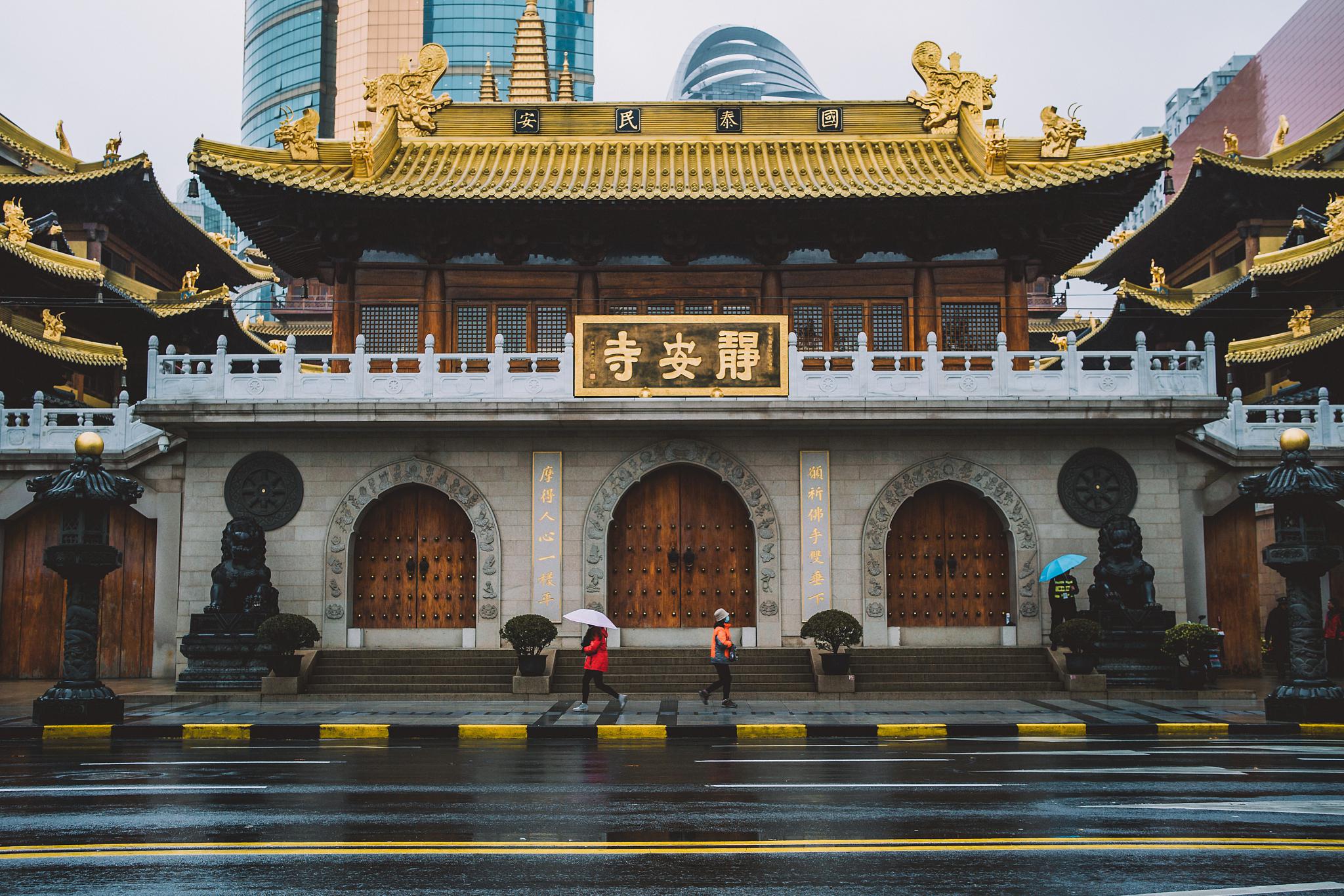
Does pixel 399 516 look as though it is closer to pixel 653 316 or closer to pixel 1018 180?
pixel 653 316

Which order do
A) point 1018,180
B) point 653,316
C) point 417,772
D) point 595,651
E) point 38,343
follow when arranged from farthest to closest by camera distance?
point 38,343, point 1018,180, point 653,316, point 595,651, point 417,772

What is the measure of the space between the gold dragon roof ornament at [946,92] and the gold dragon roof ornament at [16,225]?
68.7 ft

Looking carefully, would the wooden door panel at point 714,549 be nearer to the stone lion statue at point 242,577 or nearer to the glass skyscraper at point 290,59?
the stone lion statue at point 242,577

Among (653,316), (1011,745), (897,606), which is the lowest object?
(1011,745)

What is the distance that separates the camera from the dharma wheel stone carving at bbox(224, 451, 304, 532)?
71.3ft

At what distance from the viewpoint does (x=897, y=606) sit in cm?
2205

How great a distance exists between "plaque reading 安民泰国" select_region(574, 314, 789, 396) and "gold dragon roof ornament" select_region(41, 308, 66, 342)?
1551 cm

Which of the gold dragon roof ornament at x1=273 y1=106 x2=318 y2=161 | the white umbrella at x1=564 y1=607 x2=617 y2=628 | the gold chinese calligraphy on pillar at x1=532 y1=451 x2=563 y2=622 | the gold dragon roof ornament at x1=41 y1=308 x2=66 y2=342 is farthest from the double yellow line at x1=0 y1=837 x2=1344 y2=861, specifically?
the gold dragon roof ornament at x1=41 y1=308 x2=66 y2=342

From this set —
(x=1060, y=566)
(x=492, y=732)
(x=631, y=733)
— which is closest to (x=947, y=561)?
(x=1060, y=566)

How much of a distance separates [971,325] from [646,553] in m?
8.22

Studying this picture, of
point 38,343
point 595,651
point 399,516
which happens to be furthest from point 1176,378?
point 38,343

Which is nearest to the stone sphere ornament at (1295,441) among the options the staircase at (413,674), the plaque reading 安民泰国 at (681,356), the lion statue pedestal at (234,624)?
the plaque reading 安民泰国 at (681,356)

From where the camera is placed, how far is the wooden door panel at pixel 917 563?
2206 cm

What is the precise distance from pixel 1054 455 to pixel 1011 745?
9.33 m
